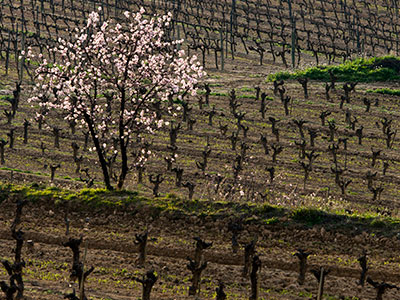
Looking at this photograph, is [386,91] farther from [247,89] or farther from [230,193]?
[230,193]

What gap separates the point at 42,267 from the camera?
20.2 m

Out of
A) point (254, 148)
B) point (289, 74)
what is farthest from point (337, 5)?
point (254, 148)

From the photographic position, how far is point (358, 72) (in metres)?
63.7

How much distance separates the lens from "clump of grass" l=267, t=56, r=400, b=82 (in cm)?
6262

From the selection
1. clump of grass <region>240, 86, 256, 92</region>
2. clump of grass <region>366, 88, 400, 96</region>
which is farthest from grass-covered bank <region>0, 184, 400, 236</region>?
clump of grass <region>366, 88, 400, 96</region>

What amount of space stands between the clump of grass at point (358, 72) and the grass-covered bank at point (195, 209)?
39.6 metres

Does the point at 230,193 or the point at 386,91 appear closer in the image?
the point at 230,193

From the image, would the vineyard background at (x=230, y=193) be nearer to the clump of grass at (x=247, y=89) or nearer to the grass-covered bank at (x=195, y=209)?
the grass-covered bank at (x=195, y=209)

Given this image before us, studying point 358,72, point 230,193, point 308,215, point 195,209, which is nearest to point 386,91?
point 358,72

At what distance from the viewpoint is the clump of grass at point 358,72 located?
62625 millimetres

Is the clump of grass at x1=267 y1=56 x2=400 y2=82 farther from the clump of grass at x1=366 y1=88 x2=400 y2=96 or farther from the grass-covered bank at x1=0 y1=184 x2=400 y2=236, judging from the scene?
the grass-covered bank at x1=0 y1=184 x2=400 y2=236

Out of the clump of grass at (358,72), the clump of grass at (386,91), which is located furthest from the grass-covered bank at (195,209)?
the clump of grass at (358,72)

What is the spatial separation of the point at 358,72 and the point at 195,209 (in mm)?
43291

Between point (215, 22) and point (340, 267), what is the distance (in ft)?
279
